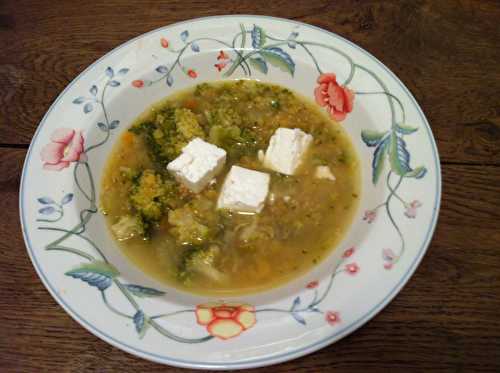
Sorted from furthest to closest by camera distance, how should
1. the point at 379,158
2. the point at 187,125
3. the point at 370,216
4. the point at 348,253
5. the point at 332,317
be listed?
the point at 187,125, the point at 379,158, the point at 370,216, the point at 348,253, the point at 332,317

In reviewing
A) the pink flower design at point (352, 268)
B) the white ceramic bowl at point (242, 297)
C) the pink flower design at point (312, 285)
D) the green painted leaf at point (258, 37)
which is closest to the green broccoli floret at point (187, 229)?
Result: the white ceramic bowl at point (242, 297)

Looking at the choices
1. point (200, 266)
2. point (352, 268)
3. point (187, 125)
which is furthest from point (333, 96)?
point (200, 266)

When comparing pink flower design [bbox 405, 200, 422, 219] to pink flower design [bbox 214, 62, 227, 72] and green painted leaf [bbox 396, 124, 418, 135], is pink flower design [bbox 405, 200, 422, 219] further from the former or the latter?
pink flower design [bbox 214, 62, 227, 72]

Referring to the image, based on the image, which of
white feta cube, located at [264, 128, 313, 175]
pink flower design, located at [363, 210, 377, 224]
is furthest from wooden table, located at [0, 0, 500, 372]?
white feta cube, located at [264, 128, 313, 175]

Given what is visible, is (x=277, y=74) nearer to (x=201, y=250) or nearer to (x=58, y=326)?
(x=201, y=250)

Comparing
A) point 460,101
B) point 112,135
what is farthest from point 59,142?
point 460,101

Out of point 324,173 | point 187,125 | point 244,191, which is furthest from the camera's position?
point 187,125

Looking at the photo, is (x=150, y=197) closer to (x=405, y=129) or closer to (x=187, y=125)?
(x=187, y=125)

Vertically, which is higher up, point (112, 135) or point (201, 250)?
point (112, 135)
